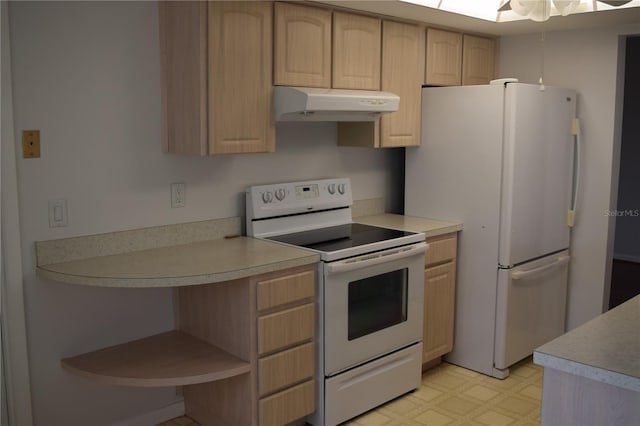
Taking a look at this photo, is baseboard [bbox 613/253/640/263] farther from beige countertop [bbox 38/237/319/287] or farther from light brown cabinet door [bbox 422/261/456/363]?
beige countertop [bbox 38/237/319/287]

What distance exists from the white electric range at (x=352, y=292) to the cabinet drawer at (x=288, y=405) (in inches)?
2.2

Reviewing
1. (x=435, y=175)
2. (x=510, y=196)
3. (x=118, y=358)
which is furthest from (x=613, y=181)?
(x=118, y=358)

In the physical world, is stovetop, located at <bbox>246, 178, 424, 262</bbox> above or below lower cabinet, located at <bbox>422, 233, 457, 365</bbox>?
above

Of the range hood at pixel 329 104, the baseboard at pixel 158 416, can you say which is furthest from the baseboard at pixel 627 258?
the baseboard at pixel 158 416

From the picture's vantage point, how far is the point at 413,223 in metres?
3.71

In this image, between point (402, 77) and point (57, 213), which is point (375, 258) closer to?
point (402, 77)

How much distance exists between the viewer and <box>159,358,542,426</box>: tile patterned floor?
3.14m

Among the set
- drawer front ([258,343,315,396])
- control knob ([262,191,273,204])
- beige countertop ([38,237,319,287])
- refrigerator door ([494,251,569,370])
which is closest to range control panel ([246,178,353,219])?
control knob ([262,191,273,204])

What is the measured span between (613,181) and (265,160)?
2157 millimetres

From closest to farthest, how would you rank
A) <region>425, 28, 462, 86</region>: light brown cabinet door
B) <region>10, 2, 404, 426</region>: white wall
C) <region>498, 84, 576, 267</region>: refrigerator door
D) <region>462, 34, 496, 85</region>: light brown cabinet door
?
<region>10, 2, 404, 426</region>: white wall, <region>498, 84, 576, 267</region>: refrigerator door, <region>425, 28, 462, 86</region>: light brown cabinet door, <region>462, 34, 496, 85</region>: light brown cabinet door

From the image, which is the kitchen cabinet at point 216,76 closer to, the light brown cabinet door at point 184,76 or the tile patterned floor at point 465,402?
the light brown cabinet door at point 184,76

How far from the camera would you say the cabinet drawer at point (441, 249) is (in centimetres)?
354

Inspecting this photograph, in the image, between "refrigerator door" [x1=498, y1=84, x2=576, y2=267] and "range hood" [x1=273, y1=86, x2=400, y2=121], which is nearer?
"range hood" [x1=273, y1=86, x2=400, y2=121]

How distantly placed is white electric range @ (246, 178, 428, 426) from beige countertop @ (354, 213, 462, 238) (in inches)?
6.2
